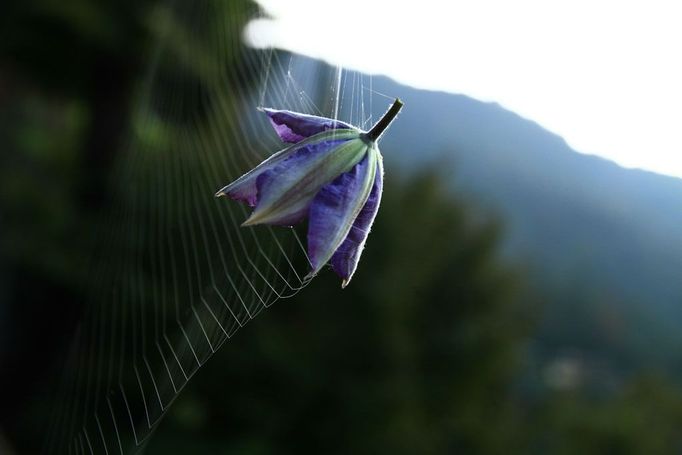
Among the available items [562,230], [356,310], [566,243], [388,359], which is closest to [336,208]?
[388,359]

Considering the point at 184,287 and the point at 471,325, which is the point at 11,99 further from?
the point at 471,325

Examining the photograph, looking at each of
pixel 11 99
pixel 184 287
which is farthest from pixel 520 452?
pixel 11 99

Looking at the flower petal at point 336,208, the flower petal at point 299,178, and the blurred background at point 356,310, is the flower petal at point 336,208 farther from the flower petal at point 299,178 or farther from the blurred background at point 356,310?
the blurred background at point 356,310

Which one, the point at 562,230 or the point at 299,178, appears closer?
the point at 299,178

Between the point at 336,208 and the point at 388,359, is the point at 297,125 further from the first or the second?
the point at 388,359

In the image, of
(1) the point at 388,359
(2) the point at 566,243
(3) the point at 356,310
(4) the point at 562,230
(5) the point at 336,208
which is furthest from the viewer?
(2) the point at 566,243

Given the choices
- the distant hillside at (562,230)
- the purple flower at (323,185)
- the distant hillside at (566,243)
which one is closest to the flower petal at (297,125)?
the purple flower at (323,185)
